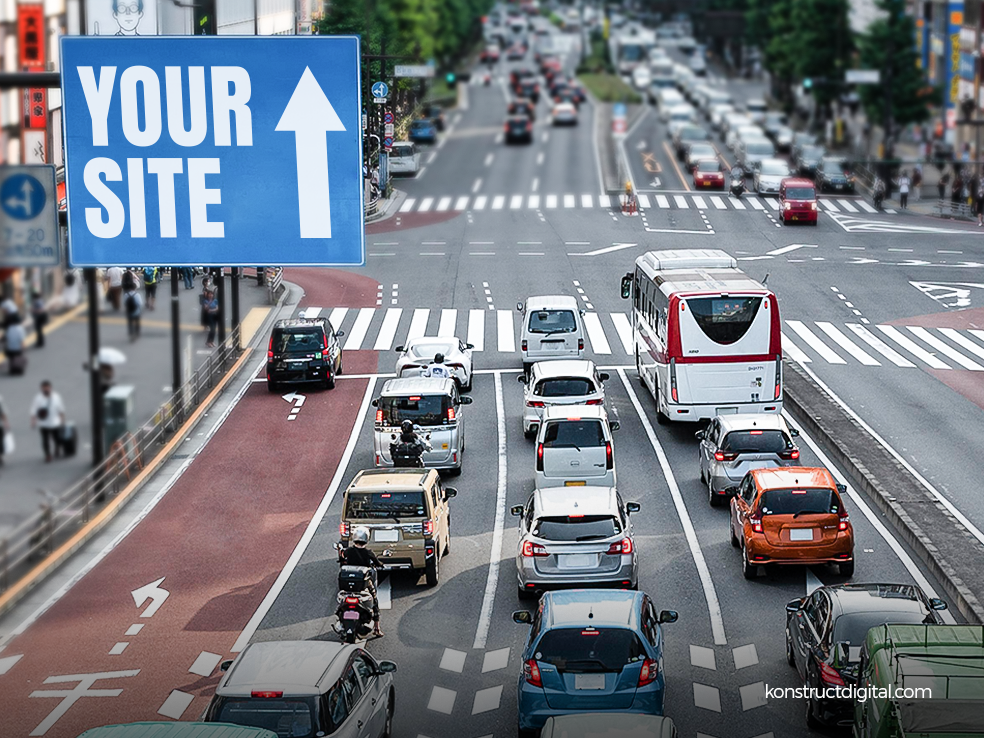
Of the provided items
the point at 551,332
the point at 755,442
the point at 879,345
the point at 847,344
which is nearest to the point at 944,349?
the point at 879,345

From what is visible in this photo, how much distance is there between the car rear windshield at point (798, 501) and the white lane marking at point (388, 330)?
24.0 metres

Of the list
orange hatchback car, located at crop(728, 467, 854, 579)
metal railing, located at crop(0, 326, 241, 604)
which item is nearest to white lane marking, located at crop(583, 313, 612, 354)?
orange hatchback car, located at crop(728, 467, 854, 579)

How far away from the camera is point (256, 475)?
34.1 m

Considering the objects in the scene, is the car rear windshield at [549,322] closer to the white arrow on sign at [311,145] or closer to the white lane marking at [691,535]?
the white lane marking at [691,535]

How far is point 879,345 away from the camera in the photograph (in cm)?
4909

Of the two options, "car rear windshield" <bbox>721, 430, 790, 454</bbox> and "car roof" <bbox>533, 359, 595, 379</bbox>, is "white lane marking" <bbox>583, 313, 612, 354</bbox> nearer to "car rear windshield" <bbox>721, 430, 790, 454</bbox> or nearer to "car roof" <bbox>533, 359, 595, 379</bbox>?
"car roof" <bbox>533, 359, 595, 379</bbox>

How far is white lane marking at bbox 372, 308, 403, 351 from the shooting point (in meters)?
49.0

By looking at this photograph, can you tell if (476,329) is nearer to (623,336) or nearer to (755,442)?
(623,336)

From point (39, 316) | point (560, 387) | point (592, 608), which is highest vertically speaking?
point (39, 316)

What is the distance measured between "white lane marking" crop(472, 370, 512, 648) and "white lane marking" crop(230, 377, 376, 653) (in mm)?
3459

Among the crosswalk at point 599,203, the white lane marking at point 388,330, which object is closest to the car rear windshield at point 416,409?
the white lane marking at point 388,330

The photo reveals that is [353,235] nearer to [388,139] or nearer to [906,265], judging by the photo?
[388,139]

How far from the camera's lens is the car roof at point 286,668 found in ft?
54.6

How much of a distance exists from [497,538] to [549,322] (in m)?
15.3
